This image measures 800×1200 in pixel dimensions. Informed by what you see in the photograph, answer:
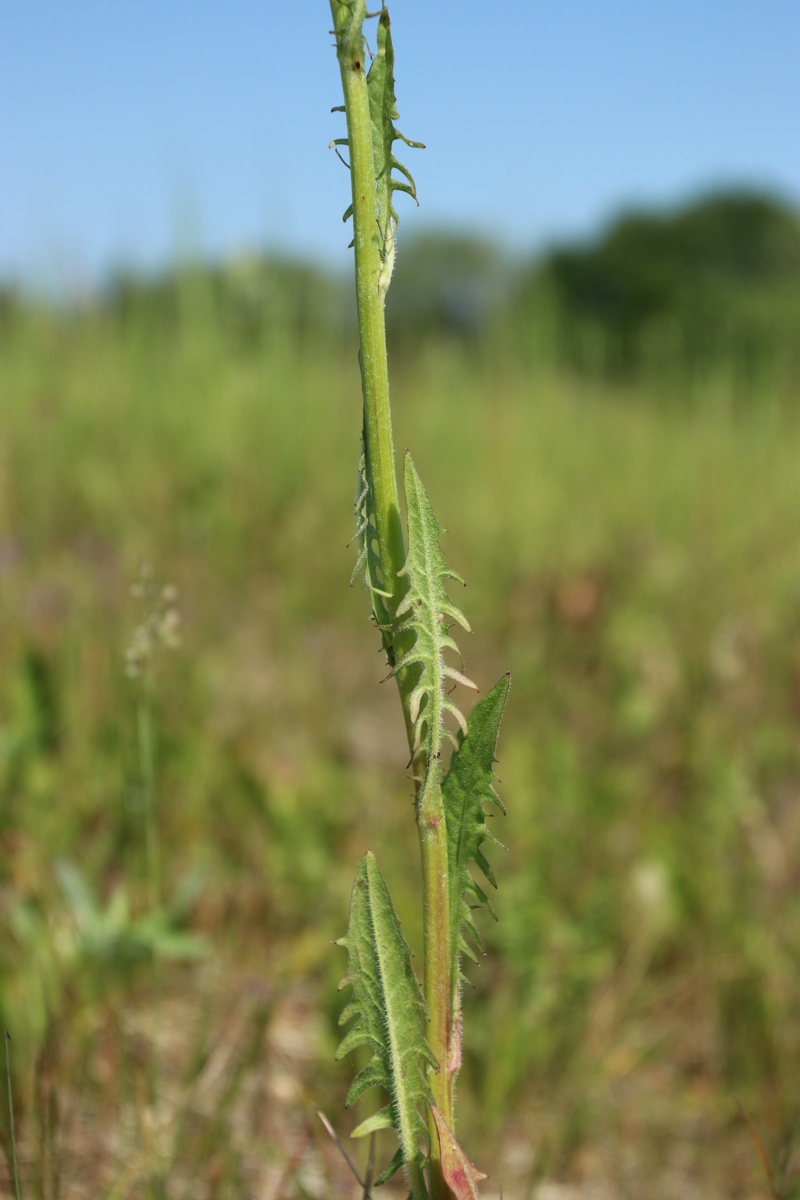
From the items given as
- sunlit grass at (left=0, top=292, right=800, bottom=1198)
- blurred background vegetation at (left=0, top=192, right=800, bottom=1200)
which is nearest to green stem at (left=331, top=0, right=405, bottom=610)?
blurred background vegetation at (left=0, top=192, right=800, bottom=1200)

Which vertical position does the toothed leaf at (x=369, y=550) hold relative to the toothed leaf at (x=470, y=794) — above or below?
above

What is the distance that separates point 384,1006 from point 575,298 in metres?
16.5

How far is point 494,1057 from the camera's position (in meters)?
1.27

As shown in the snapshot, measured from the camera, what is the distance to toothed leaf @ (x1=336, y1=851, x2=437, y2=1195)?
19.9 inches

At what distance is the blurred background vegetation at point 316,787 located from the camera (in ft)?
3.74

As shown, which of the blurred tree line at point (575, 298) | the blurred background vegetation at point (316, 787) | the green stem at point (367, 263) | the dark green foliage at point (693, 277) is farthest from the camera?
the dark green foliage at point (693, 277)

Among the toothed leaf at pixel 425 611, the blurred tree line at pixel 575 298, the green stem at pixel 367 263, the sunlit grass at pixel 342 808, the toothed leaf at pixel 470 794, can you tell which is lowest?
the sunlit grass at pixel 342 808

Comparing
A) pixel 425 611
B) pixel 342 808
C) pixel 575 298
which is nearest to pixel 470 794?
pixel 425 611

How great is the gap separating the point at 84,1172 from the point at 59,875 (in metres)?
0.35

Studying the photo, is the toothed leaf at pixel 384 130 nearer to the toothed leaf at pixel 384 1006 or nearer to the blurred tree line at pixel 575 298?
the blurred tree line at pixel 575 298

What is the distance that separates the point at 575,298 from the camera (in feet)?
52.7

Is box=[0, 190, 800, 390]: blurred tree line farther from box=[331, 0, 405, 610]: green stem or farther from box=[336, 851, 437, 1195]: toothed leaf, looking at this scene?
box=[336, 851, 437, 1195]: toothed leaf

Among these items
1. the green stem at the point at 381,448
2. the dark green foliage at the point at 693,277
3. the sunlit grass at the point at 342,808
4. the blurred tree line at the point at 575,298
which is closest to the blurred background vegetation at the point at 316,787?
the sunlit grass at the point at 342,808

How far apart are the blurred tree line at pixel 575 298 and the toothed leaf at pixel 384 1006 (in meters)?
0.33
